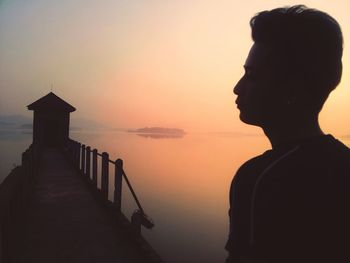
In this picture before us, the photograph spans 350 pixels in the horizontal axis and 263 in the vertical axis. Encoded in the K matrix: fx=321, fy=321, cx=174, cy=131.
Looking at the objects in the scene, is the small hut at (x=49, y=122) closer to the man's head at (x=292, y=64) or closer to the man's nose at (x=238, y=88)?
the man's nose at (x=238, y=88)

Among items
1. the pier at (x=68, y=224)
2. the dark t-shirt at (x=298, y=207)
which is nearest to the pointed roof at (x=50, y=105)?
the pier at (x=68, y=224)

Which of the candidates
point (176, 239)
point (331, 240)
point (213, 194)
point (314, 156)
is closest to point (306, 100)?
point (314, 156)

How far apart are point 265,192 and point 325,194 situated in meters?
0.17

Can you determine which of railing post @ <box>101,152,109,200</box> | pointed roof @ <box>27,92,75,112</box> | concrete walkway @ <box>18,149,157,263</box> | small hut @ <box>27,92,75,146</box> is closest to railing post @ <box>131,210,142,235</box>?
concrete walkway @ <box>18,149,157,263</box>

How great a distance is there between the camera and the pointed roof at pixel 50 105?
2845 cm

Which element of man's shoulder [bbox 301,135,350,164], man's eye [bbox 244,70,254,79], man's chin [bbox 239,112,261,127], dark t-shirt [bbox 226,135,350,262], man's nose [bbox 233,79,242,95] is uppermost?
man's eye [bbox 244,70,254,79]

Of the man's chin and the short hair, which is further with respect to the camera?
the man's chin

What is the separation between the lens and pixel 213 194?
3375cm

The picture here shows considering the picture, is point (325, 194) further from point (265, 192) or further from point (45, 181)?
point (45, 181)

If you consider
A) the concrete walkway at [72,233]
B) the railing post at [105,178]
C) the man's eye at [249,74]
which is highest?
the man's eye at [249,74]

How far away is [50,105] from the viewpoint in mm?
28594

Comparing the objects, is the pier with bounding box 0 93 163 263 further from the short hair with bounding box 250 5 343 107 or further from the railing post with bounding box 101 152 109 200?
the short hair with bounding box 250 5 343 107

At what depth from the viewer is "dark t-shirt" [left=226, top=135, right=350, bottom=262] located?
91 centimetres

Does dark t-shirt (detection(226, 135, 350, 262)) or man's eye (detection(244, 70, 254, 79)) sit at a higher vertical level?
man's eye (detection(244, 70, 254, 79))
